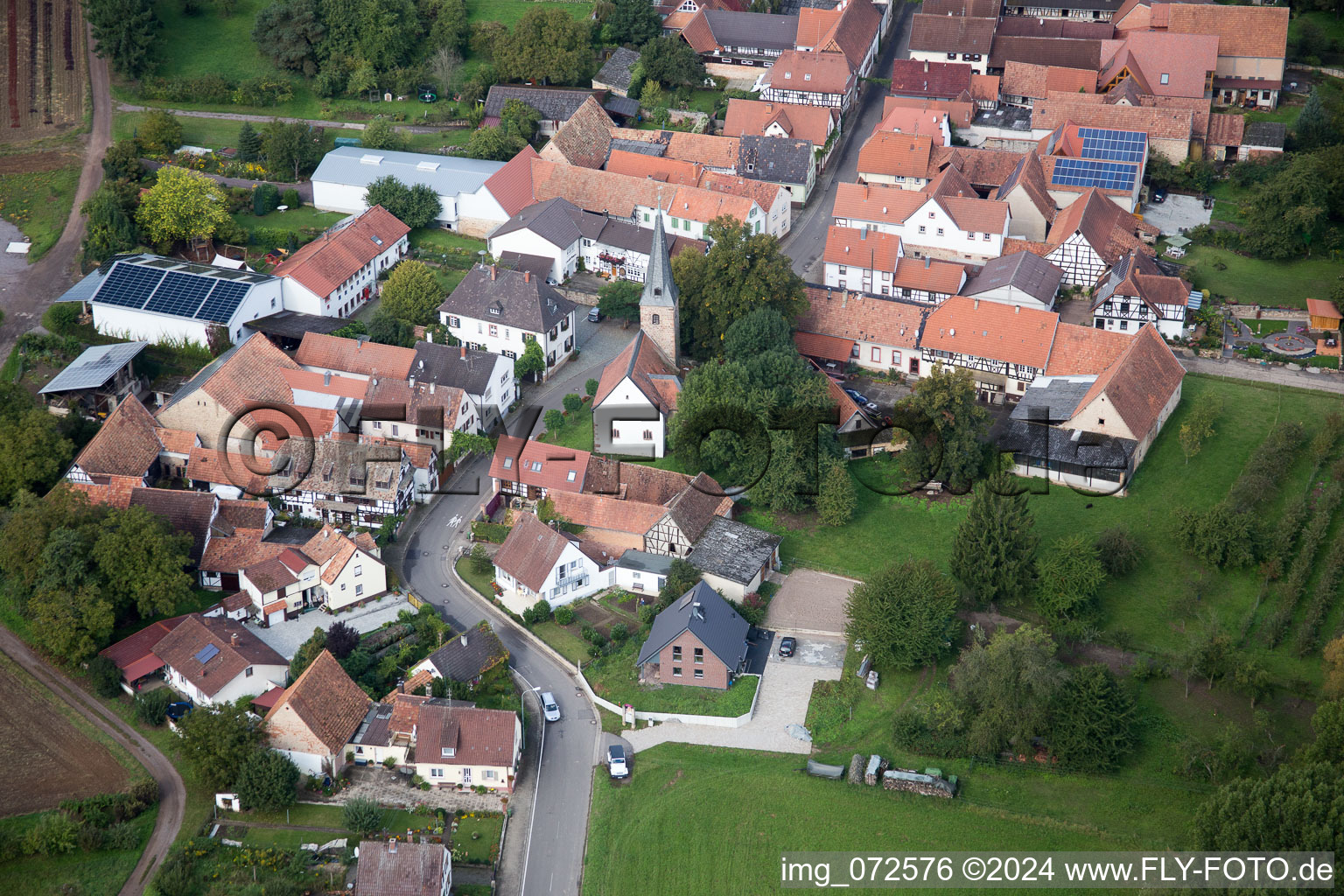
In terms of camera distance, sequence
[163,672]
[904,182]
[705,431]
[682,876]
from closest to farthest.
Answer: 1. [682,876]
2. [163,672]
3. [705,431]
4. [904,182]

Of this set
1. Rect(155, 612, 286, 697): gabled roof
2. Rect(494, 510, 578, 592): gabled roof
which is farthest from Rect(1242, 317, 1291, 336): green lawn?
Rect(155, 612, 286, 697): gabled roof

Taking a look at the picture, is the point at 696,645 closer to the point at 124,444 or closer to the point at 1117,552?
the point at 1117,552

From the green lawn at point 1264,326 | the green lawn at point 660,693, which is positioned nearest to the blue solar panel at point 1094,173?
the green lawn at point 1264,326

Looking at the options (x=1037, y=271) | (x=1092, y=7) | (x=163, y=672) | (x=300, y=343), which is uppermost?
(x=1092, y=7)

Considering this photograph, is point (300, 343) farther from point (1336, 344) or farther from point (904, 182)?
point (1336, 344)

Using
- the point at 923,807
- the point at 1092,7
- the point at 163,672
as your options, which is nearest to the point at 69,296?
the point at 163,672
